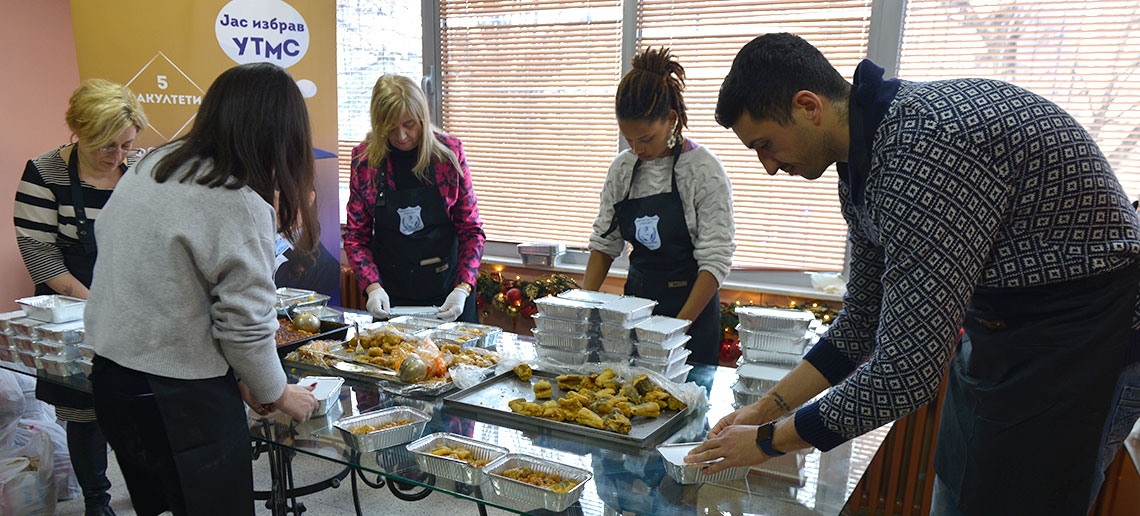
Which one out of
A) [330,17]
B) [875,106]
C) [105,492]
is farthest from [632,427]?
[330,17]

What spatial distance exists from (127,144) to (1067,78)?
436cm

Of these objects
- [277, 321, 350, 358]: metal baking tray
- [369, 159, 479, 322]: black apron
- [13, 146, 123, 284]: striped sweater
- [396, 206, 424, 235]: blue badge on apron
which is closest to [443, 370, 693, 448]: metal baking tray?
[277, 321, 350, 358]: metal baking tray

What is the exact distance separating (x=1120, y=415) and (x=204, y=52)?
14.0 ft

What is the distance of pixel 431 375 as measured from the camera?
209cm

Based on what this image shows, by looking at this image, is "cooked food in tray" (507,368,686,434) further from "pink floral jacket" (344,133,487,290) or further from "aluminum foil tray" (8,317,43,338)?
"aluminum foil tray" (8,317,43,338)

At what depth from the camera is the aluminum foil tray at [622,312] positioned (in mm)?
2143

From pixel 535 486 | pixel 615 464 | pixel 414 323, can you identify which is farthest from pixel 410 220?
pixel 535 486

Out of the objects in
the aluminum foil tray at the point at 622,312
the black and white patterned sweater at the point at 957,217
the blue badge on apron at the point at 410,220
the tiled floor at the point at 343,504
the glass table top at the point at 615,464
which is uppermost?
the black and white patterned sweater at the point at 957,217

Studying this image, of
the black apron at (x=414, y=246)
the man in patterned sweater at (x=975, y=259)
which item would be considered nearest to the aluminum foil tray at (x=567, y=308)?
the man in patterned sweater at (x=975, y=259)

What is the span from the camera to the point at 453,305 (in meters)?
3.04

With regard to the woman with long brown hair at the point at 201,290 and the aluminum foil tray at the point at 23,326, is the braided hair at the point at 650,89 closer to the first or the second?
the woman with long brown hair at the point at 201,290

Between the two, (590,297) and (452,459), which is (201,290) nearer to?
(452,459)

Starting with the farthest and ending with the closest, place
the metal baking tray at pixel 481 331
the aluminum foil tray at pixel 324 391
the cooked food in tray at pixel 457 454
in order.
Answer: the metal baking tray at pixel 481 331
the aluminum foil tray at pixel 324 391
the cooked food in tray at pixel 457 454

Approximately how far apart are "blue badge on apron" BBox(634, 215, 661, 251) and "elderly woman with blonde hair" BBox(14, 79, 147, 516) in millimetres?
2137
